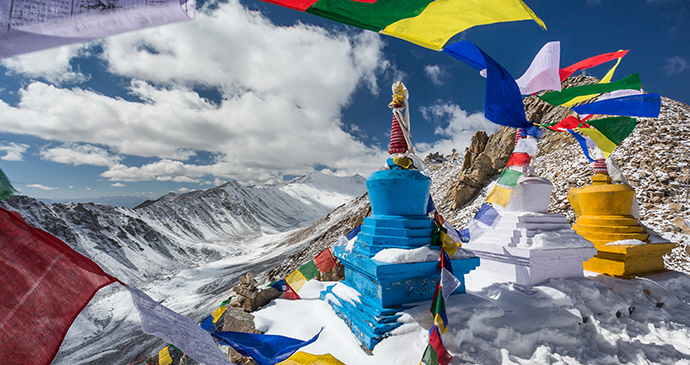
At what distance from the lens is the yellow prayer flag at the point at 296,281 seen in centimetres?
472

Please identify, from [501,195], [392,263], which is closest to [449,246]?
[392,263]

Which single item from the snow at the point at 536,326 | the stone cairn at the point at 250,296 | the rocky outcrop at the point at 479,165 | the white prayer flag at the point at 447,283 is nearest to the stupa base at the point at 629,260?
the snow at the point at 536,326

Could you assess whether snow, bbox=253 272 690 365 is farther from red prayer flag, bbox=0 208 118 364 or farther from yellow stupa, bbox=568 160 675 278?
red prayer flag, bbox=0 208 118 364

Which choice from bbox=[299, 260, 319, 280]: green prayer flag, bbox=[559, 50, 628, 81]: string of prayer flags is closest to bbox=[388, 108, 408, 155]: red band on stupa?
bbox=[299, 260, 319, 280]: green prayer flag

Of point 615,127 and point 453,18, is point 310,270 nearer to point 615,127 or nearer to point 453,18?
point 453,18

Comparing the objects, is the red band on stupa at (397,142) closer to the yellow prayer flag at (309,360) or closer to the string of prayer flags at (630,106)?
the string of prayer flags at (630,106)

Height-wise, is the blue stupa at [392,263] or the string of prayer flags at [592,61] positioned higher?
the string of prayer flags at [592,61]

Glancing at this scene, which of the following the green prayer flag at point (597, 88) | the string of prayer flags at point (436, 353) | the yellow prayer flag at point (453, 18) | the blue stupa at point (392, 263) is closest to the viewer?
the yellow prayer flag at point (453, 18)

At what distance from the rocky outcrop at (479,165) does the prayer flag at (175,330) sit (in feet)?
61.2

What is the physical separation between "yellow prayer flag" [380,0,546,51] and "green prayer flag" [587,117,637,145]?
3.48m

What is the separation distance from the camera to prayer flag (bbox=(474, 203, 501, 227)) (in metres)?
4.88

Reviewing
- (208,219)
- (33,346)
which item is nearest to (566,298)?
(33,346)

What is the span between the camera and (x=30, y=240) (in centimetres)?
148

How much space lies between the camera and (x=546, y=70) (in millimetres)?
3941
